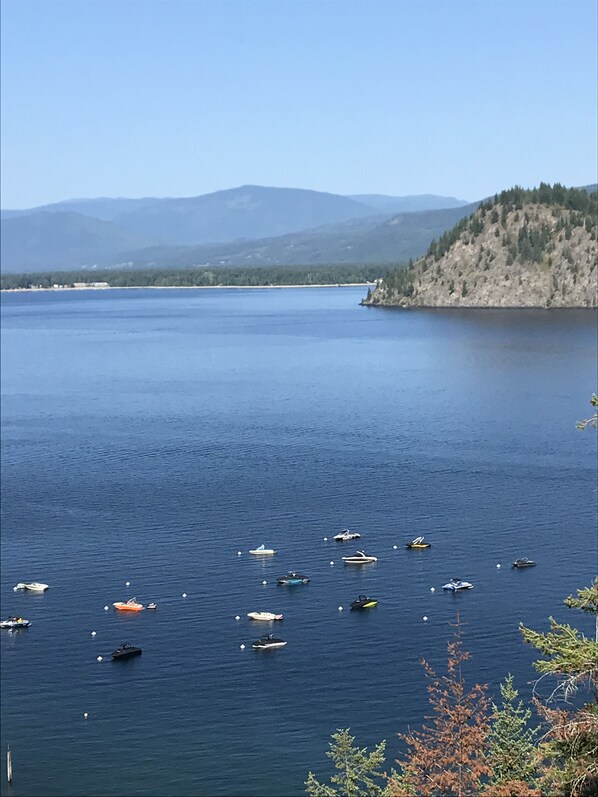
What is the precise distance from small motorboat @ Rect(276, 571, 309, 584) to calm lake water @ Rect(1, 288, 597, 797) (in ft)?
3.15

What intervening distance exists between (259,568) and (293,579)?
12.0ft

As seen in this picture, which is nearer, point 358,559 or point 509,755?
point 509,755

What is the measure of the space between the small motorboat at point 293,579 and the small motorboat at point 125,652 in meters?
13.1

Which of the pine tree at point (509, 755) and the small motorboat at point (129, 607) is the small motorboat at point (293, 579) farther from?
the pine tree at point (509, 755)

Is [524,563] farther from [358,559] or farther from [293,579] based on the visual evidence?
[293,579]

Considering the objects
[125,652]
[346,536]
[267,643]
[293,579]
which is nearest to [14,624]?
[125,652]

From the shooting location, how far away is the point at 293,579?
7525 cm

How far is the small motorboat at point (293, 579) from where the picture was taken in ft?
246

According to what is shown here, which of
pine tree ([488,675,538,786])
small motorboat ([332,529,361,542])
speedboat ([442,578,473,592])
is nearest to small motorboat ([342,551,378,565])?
small motorboat ([332,529,361,542])

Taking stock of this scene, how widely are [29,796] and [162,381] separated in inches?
5297

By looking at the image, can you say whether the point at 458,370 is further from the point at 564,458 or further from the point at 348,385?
the point at 564,458

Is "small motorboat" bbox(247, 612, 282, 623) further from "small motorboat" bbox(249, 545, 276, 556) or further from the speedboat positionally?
"small motorboat" bbox(249, 545, 276, 556)

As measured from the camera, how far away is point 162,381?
18275 centimetres

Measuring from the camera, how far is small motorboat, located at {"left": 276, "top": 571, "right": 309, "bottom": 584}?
2953 inches
